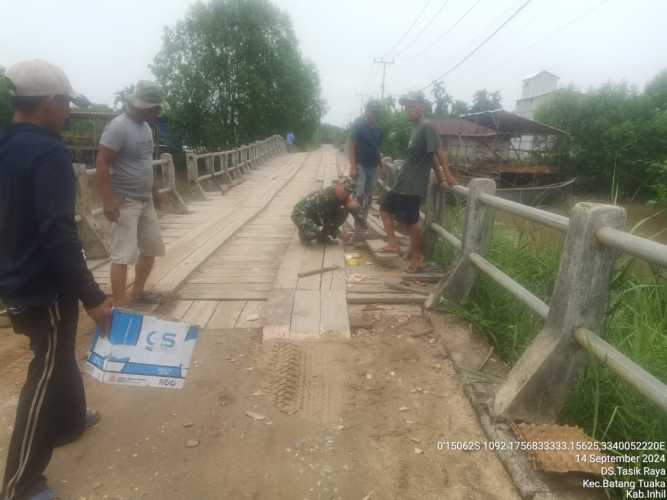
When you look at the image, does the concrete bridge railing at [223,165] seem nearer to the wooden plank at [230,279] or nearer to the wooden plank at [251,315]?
the wooden plank at [230,279]

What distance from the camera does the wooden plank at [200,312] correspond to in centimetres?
374

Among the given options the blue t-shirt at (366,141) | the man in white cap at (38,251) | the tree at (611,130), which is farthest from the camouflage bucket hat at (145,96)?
the tree at (611,130)

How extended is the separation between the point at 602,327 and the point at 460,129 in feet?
74.5

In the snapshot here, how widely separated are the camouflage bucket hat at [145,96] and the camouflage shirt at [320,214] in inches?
99.4

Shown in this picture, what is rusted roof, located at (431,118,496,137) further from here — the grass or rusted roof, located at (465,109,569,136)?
the grass

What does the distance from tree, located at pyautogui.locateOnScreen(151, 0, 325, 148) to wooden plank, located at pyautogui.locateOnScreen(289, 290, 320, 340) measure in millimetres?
35938

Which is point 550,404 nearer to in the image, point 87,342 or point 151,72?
point 87,342

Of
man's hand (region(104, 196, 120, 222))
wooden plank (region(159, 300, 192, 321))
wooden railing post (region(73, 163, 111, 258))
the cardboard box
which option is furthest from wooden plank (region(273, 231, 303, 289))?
the cardboard box

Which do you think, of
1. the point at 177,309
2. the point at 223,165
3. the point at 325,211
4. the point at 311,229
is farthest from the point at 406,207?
the point at 223,165

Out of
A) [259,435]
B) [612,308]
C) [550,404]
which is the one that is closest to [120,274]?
[259,435]

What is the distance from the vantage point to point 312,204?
→ 570cm

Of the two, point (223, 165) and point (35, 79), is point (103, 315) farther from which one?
point (223, 165)

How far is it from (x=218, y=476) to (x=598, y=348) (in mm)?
1763

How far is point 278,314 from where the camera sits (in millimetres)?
3766
